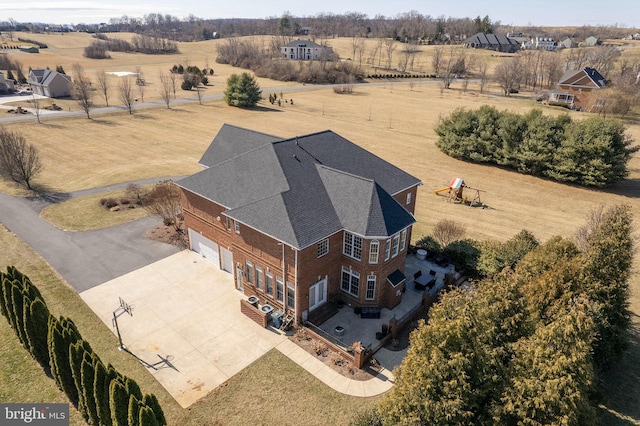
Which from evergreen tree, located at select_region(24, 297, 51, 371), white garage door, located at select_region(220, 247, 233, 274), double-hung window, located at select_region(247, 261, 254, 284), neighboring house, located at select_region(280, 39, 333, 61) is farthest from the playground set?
neighboring house, located at select_region(280, 39, 333, 61)

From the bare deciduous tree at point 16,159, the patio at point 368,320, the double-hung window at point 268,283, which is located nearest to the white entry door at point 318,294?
the patio at point 368,320

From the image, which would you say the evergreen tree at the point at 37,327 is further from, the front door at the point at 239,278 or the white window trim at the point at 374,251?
the white window trim at the point at 374,251

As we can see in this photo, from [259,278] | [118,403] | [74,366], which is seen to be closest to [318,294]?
[259,278]

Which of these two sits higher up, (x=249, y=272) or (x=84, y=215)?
(x=249, y=272)

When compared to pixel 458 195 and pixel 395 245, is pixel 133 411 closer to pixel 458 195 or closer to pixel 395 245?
pixel 395 245

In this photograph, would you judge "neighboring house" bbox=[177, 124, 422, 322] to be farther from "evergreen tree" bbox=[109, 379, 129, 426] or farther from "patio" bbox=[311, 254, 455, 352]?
"evergreen tree" bbox=[109, 379, 129, 426]

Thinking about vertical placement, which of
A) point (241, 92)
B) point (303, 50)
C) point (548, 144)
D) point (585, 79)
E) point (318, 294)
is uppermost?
point (303, 50)

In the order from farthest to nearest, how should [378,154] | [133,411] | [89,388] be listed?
[378,154]
[89,388]
[133,411]

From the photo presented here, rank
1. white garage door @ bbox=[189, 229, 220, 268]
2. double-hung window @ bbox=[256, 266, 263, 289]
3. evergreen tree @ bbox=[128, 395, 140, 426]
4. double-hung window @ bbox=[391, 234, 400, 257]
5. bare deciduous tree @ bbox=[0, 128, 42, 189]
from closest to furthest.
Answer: evergreen tree @ bbox=[128, 395, 140, 426] < double-hung window @ bbox=[391, 234, 400, 257] < double-hung window @ bbox=[256, 266, 263, 289] < white garage door @ bbox=[189, 229, 220, 268] < bare deciduous tree @ bbox=[0, 128, 42, 189]
